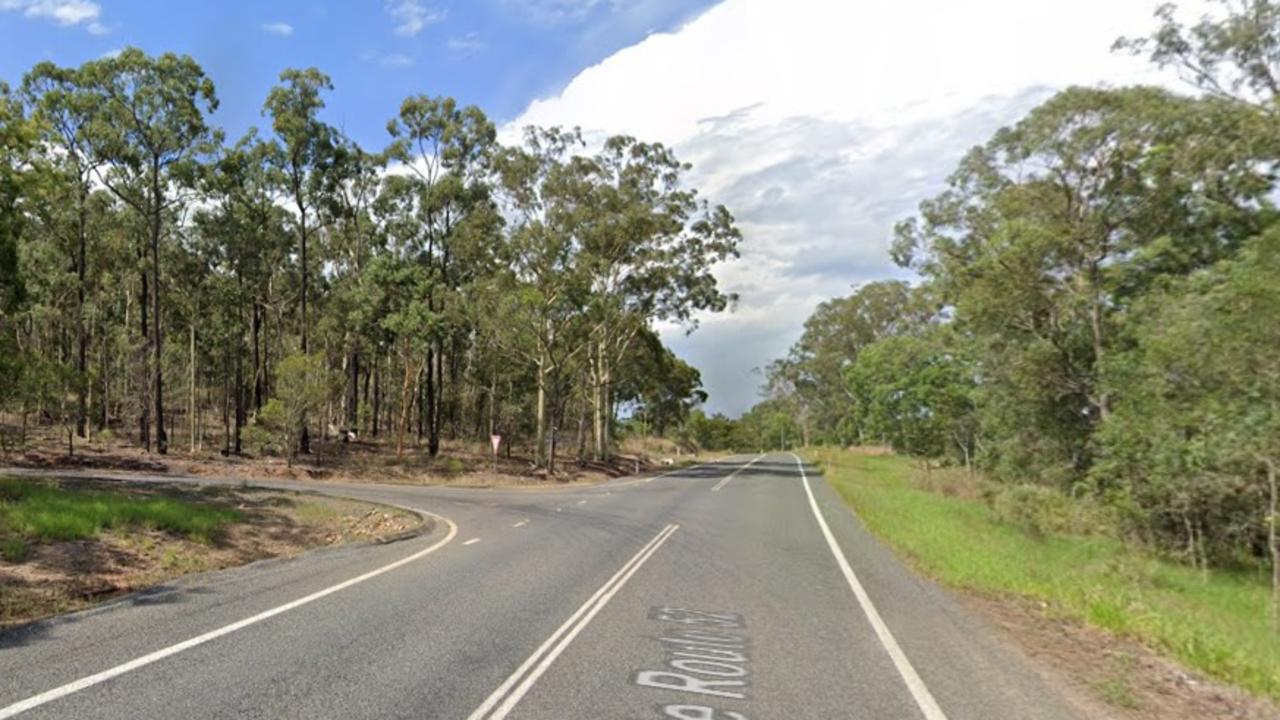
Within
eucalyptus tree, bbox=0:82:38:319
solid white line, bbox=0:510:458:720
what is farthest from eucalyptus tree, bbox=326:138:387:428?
solid white line, bbox=0:510:458:720

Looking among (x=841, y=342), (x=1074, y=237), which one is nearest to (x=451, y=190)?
(x=1074, y=237)

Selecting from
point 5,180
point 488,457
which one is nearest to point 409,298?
point 488,457

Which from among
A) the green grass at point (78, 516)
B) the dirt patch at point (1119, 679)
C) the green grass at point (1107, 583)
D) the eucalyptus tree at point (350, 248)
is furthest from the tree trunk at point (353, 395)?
the dirt patch at point (1119, 679)

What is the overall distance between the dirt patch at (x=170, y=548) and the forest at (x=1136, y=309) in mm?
16381

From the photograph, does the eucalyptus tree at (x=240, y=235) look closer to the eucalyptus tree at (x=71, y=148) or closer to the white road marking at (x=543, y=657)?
the eucalyptus tree at (x=71, y=148)

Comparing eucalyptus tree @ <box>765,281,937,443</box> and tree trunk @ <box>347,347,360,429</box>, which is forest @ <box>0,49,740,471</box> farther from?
eucalyptus tree @ <box>765,281,937,443</box>

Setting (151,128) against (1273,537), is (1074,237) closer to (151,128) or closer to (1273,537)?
(1273,537)

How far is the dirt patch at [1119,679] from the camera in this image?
235 inches

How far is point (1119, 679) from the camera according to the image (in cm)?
671

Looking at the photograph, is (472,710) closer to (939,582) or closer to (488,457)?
(939,582)

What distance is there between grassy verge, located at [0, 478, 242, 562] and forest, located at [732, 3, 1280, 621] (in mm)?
17801

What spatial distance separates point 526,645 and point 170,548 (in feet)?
24.3

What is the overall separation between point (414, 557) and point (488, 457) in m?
31.9

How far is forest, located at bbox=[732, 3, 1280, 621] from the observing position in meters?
15.8
